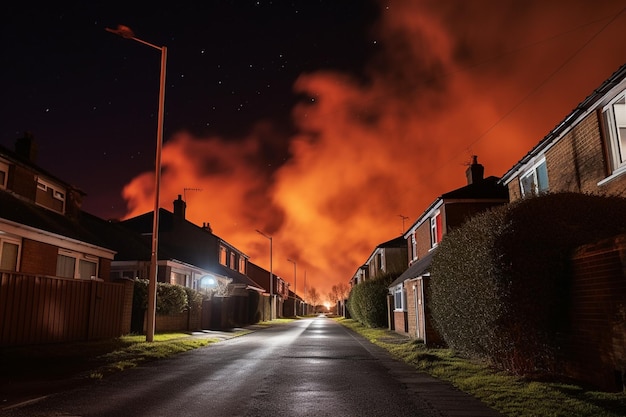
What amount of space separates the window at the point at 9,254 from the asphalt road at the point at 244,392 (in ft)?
25.1

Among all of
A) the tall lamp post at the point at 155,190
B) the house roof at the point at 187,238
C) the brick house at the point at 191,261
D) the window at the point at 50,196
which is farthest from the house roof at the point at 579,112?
the house roof at the point at 187,238

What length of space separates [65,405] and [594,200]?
9887mm

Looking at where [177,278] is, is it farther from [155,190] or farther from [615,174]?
[615,174]

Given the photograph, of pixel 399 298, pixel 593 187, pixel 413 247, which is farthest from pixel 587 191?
pixel 413 247

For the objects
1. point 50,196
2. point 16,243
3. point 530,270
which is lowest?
point 530,270

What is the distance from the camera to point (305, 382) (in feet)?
31.2

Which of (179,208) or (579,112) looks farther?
(179,208)

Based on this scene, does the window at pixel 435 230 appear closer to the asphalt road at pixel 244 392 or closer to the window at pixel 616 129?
the asphalt road at pixel 244 392

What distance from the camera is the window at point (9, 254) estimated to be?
1647 cm

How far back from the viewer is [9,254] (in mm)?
16812

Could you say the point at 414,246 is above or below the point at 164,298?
above

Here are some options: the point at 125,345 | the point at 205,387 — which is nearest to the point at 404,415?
the point at 205,387

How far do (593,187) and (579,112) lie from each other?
1935 millimetres

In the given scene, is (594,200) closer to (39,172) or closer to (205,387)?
(205,387)
